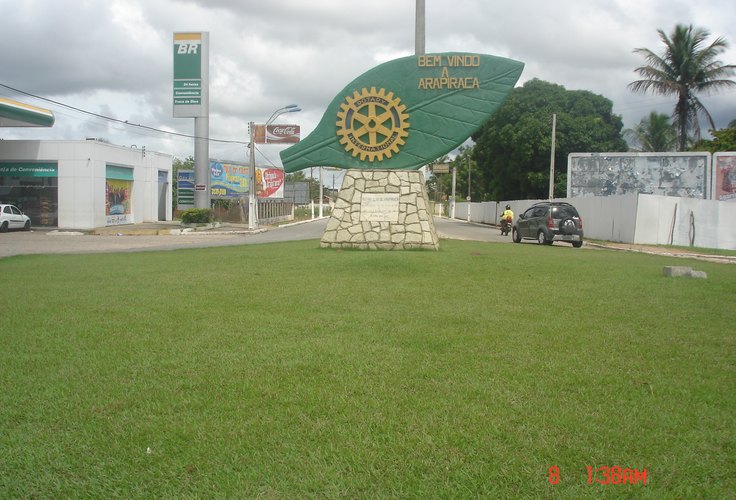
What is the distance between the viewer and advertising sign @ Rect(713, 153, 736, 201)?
3219 centimetres

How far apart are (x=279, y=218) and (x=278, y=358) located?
49043 mm

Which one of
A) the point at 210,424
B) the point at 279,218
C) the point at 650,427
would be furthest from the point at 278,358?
the point at 279,218

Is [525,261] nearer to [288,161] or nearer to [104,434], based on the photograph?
[288,161]

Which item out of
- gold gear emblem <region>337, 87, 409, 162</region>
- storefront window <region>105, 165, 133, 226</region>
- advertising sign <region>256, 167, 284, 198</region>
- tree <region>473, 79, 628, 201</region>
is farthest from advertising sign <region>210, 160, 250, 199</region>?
gold gear emblem <region>337, 87, 409, 162</region>

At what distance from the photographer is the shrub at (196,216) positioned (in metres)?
37.3

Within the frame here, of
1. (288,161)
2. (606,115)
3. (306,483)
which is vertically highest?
(606,115)

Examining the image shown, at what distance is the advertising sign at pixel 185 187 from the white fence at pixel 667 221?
101 ft

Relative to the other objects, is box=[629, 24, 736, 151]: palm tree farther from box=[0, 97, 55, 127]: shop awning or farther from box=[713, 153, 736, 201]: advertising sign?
box=[0, 97, 55, 127]: shop awning

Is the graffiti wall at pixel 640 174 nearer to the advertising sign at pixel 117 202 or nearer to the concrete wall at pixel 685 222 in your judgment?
the concrete wall at pixel 685 222

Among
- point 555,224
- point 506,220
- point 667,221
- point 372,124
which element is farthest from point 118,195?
point 667,221

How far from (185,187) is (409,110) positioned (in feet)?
117

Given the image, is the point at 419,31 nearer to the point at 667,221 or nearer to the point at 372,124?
the point at 372,124

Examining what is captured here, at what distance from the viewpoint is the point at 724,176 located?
32.2 metres

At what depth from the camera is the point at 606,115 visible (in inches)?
1668
